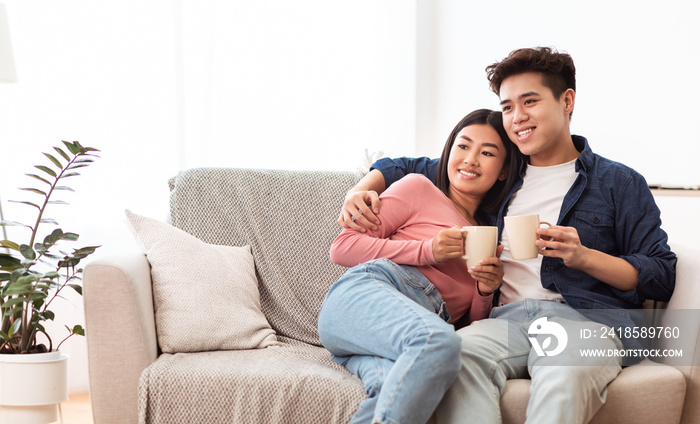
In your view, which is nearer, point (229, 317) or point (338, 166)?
point (229, 317)

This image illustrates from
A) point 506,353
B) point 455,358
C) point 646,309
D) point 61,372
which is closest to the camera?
point 455,358

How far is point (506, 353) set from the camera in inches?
54.4

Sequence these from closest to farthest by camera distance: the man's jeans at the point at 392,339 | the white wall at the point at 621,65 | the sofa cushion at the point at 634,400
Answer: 1. the man's jeans at the point at 392,339
2. the sofa cushion at the point at 634,400
3. the white wall at the point at 621,65

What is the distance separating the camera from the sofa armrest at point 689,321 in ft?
4.50

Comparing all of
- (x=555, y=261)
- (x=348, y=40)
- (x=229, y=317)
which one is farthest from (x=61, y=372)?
(x=348, y=40)

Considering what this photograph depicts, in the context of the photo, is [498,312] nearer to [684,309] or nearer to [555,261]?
[555,261]

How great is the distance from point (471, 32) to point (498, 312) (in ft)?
7.43

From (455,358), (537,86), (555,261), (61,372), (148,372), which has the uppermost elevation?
(537,86)

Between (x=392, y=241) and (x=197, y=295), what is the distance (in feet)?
1.73

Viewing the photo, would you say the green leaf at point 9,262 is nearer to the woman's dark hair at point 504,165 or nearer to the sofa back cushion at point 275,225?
the sofa back cushion at point 275,225

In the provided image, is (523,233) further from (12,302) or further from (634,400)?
(12,302)

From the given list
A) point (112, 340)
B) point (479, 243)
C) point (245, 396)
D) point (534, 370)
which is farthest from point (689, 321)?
point (112, 340)

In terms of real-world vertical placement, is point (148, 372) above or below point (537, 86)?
below

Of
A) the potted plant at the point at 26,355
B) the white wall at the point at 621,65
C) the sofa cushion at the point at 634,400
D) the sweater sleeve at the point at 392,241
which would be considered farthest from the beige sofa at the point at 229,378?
the white wall at the point at 621,65
